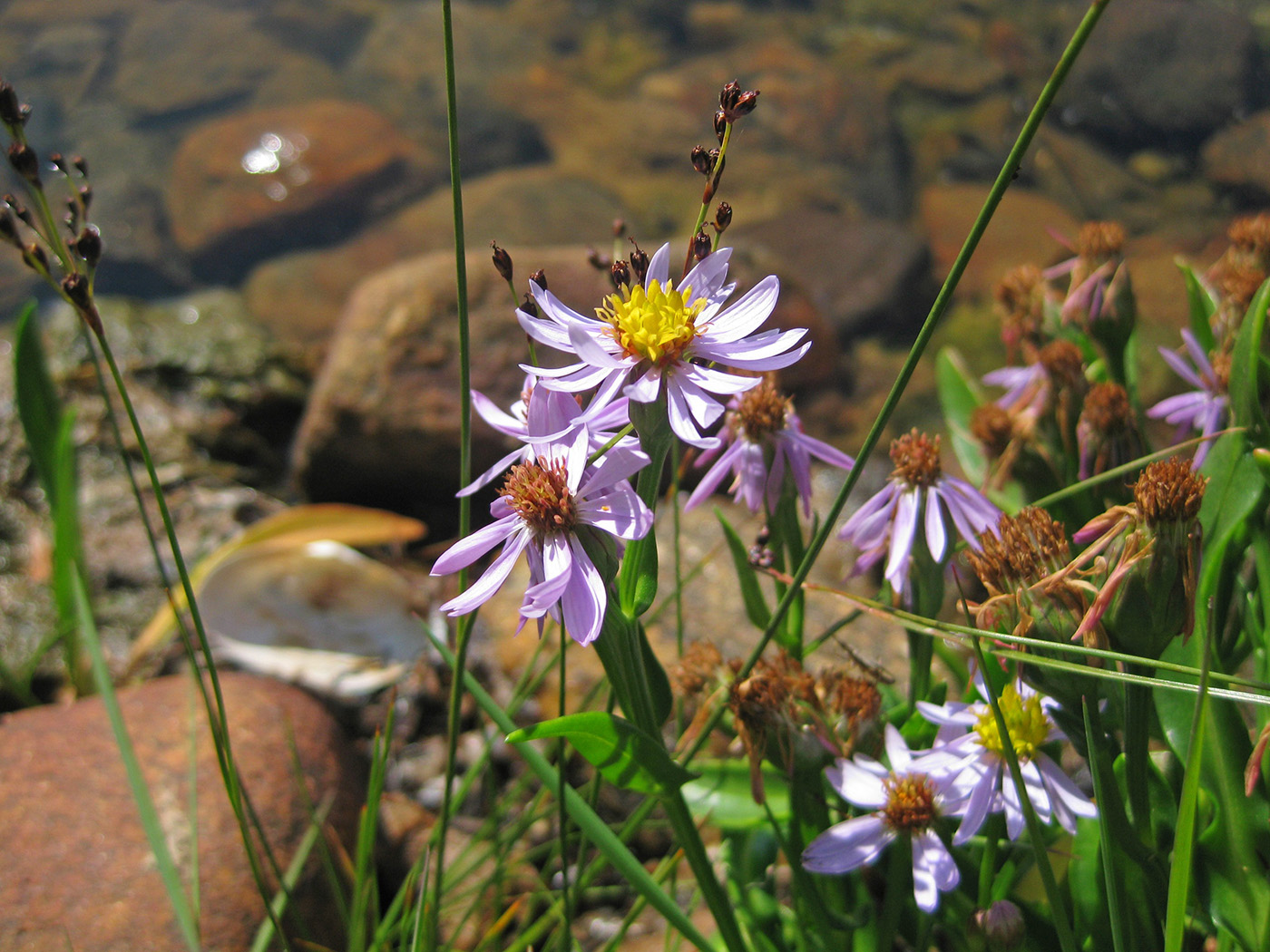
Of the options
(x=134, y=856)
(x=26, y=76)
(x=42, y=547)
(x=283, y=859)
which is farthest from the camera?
(x=26, y=76)

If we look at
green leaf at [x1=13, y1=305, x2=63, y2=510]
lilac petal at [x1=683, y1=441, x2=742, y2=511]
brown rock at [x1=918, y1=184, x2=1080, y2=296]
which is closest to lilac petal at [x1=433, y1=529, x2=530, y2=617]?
lilac petal at [x1=683, y1=441, x2=742, y2=511]

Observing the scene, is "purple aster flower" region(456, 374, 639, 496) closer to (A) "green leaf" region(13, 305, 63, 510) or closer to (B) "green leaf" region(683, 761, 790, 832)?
(B) "green leaf" region(683, 761, 790, 832)

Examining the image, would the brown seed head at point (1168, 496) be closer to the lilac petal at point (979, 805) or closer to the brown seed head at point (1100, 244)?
the lilac petal at point (979, 805)

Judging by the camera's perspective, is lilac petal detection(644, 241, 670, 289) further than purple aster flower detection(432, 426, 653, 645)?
Yes

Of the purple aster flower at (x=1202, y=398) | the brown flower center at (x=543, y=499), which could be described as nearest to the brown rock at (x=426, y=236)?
the purple aster flower at (x=1202, y=398)

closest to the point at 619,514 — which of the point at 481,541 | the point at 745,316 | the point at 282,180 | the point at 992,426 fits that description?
the point at 481,541

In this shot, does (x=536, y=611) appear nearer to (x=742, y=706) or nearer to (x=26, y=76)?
(x=742, y=706)

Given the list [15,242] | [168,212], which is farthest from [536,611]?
[168,212]
